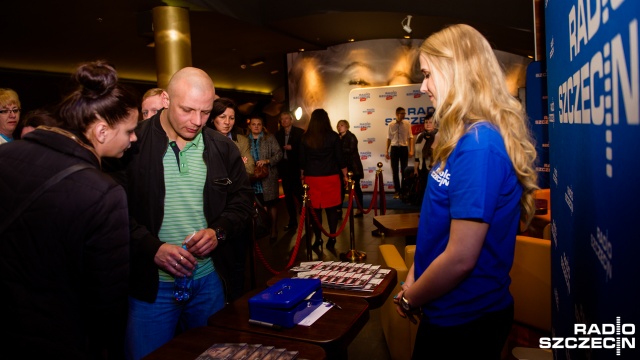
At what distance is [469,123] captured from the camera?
1388 mm

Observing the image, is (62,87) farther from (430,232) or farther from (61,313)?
(430,232)

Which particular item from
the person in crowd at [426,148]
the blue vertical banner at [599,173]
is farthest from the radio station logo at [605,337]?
the person in crowd at [426,148]

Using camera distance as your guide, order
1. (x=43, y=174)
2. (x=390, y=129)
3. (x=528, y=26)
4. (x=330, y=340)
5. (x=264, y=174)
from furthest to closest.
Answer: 1. (x=390, y=129)
2. (x=528, y=26)
3. (x=264, y=174)
4. (x=330, y=340)
5. (x=43, y=174)

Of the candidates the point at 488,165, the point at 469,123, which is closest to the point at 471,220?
the point at 488,165

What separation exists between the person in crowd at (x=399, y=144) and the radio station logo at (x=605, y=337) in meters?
9.23

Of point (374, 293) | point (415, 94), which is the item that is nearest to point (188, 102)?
point (374, 293)

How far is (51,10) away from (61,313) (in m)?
7.06

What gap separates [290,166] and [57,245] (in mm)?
6102

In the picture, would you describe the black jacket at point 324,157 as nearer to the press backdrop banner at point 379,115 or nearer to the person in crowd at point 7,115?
the person in crowd at point 7,115

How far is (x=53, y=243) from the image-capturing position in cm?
129

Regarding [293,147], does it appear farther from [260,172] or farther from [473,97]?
[473,97]

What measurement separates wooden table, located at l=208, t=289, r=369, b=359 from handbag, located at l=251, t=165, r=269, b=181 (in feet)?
12.0

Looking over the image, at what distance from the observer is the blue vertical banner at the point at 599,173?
0.88 metres

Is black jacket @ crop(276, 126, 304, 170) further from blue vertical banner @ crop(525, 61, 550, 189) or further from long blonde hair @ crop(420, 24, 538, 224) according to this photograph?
long blonde hair @ crop(420, 24, 538, 224)
